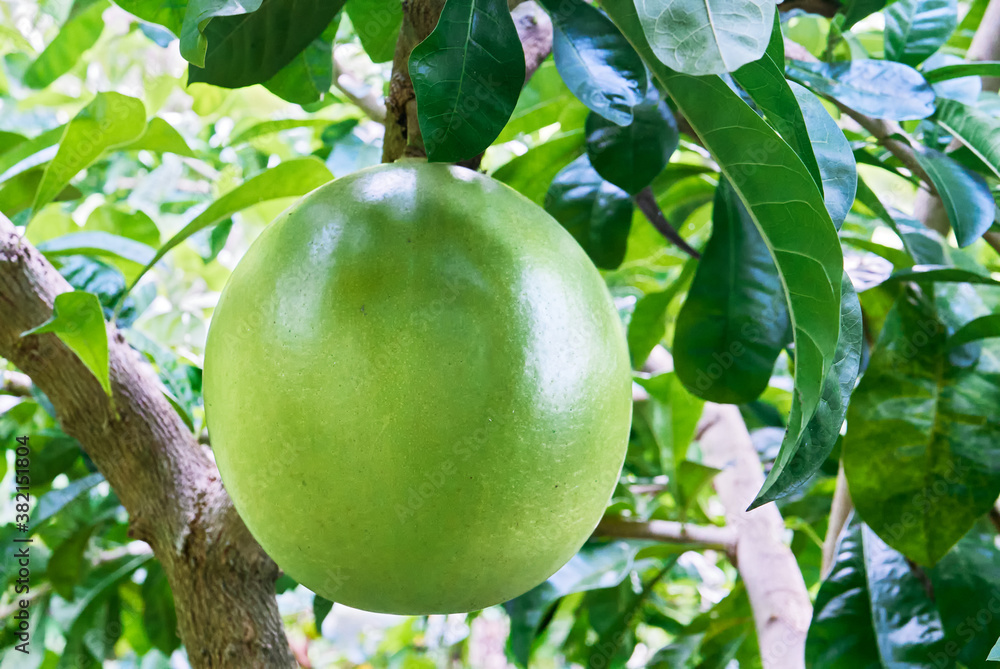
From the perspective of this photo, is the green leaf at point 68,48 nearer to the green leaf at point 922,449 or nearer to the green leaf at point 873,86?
the green leaf at point 873,86

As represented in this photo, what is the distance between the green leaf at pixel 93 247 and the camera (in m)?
0.88

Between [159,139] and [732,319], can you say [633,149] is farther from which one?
[159,139]

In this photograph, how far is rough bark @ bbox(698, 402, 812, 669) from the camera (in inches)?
32.3

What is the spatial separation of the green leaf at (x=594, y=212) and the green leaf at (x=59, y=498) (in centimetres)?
63

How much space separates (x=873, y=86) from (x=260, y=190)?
1.63ft

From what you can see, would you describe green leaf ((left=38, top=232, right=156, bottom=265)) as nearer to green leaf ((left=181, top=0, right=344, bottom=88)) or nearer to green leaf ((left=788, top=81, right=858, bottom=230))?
green leaf ((left=181, top=0, right=344, bottom=88))

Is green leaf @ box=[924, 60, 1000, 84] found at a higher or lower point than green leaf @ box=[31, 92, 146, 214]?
lower

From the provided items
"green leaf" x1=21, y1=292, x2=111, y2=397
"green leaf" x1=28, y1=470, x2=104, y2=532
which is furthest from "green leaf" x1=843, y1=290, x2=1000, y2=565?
"green leaf" x1=28, y1=470, x2=104, y2=532

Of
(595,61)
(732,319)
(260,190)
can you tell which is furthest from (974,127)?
(260,190)

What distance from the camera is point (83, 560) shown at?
108 centimetres

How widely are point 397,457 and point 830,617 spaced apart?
20.8 inches

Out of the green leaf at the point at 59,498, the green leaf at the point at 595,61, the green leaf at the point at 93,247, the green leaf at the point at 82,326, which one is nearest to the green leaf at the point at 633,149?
the green leaf at the point at 595,61

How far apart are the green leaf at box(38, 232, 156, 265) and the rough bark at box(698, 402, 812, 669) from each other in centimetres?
71

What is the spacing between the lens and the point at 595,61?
501mm
